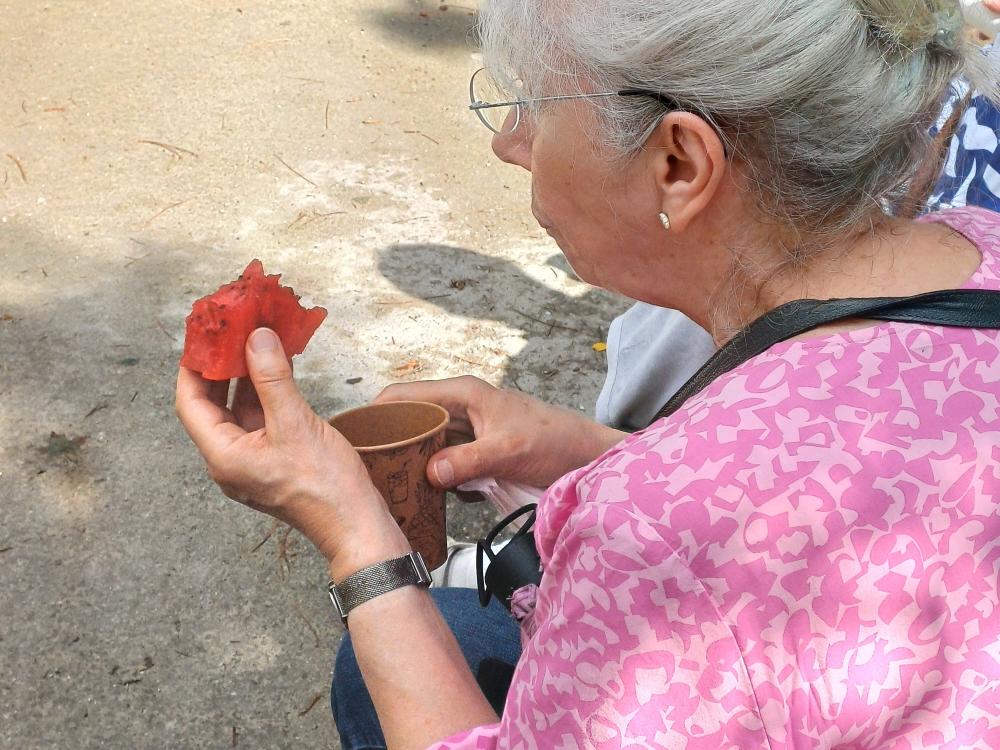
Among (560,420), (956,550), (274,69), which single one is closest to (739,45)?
(956,550)

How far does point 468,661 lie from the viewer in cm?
201

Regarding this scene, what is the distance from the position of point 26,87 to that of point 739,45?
4.70 m

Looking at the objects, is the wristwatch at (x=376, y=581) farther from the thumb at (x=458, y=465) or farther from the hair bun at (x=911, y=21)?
the hair bun at (x=911, y=21)

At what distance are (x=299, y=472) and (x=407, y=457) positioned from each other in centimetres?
26

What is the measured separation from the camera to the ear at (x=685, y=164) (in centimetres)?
137

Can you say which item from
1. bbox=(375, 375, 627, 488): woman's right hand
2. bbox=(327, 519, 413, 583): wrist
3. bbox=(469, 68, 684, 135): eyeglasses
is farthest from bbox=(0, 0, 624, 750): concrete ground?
bbox=(327, 519, 413, 583): wrist

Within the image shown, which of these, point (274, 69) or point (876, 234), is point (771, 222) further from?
point (274, 69)

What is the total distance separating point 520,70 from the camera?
5.12 feet

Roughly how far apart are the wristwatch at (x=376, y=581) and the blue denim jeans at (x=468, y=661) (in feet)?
1.44

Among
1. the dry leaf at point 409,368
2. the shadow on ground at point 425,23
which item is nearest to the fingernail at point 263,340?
the dry leaf at point 409,368

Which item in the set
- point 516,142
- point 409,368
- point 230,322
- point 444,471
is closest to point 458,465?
point 444,471

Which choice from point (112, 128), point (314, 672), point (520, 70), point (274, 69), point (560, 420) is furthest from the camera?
point (274, 69)

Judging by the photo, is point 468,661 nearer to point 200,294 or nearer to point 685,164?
point 685,164

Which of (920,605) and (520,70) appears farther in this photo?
(520,70)
